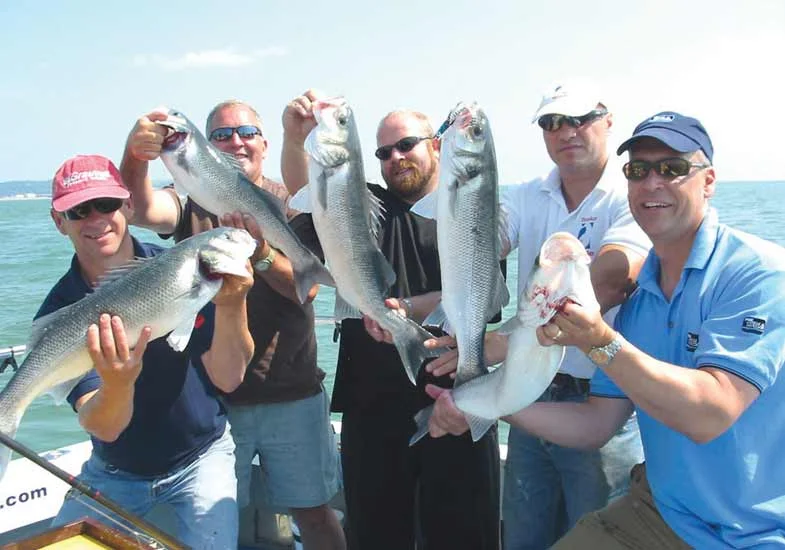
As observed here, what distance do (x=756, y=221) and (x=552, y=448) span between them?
40.1 metres

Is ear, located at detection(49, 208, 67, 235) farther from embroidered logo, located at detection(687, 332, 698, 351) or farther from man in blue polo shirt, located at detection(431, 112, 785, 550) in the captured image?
embroidered logo, located at detection(687, 332, 698, 351)

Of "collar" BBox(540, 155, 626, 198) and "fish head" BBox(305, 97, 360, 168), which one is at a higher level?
"fish head" BBox(305, 97, 360, 168)

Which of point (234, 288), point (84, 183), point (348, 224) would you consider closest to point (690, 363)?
point (348, 224)

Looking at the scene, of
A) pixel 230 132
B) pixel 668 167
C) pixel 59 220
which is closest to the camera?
pixel 668 167

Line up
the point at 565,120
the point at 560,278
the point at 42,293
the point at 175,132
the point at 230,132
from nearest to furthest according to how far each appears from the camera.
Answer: the point at 560,278, the point at 175,132, the point at 565,120, the point at 230,132, the point at 42,293

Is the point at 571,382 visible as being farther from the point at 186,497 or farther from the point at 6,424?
the point at 6,424

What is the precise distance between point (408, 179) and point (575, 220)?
1.07 metres

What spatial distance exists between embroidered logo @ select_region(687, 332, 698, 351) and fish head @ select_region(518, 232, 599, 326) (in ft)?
3.00

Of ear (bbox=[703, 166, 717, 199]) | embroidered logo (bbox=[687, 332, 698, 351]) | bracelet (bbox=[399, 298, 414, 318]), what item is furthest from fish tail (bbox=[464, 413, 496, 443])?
ear (bbox=[703, 166, 717, 199])

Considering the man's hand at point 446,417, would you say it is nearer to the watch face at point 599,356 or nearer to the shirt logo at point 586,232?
the watch face at point 599,356

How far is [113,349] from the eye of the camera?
10.6 ft

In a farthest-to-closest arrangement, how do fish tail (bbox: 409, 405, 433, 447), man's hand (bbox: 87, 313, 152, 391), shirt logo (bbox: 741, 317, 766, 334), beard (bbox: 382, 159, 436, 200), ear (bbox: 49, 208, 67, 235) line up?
beard (bbox: 382, 159, 436, 200), ear (bbox: 49, 208, 67, 235), fish tail (bbox: 409, 405, 433, 447), man's hand (bbox: 87, 313, 152, 391), shirt logo (bbox: 741, 317, 766, 334)

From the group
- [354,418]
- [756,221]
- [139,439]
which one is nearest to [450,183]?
[354,418]

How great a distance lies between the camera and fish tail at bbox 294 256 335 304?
3955 millimetres
